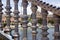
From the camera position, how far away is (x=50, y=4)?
3.04 metres

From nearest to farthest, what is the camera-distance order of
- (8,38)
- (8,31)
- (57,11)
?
(57,11) < (8,38) < (8,31)

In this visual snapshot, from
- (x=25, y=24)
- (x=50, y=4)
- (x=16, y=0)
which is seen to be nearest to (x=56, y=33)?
(x=50, y=4)

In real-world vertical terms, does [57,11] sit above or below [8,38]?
above

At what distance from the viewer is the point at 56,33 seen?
9.32 feet

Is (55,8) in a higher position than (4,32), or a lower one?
higher

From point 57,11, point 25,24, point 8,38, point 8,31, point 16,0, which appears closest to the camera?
point 57,11

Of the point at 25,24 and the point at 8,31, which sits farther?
the point at 8,31

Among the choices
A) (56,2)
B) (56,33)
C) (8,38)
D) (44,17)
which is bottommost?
(8,38)

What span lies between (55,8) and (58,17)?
118mm

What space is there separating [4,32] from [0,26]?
0.15 m

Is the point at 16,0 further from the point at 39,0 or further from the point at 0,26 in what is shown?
the point at 0,26

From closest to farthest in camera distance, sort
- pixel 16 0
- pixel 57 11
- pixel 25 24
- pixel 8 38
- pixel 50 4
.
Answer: pixel 57 11 → pixel 50 4 → pixel 25 24 → pixel 16 0 → pixel 8 38

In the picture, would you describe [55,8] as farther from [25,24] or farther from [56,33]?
[25,24]

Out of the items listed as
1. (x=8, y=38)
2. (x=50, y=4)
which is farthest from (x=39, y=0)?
(x=8, y=38)
